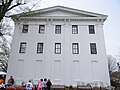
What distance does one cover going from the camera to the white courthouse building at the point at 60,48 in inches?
890

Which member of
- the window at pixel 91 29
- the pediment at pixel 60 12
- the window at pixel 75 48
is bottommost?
the window at pixel 75 48

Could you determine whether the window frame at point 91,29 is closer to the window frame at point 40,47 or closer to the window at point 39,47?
the window frame at point 40,47

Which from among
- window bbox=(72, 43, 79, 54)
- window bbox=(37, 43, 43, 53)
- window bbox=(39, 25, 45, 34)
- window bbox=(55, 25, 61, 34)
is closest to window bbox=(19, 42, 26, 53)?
window bbox=(37, 43, 43, 53)

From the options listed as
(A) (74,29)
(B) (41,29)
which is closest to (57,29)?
(B) (41,29)

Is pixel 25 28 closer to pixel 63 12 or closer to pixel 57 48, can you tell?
pixel 57 48

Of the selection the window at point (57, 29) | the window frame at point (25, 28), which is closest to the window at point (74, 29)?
the window at point (57, 29)

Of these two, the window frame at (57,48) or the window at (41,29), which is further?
the window at (41,29)

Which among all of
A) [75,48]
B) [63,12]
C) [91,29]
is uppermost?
[63,12]

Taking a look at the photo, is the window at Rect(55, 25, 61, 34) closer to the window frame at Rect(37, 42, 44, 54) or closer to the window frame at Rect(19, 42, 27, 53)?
the window frame at Rect(37, 42, 44, 54)

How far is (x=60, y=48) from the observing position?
2411 centimetres

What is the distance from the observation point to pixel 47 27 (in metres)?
25.3

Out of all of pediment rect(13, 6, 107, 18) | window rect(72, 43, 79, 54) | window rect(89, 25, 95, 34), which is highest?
pediment rect(13, 6, 107, 18)

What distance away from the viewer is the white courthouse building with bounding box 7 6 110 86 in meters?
22.6

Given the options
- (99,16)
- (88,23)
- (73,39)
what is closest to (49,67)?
(73,39)
